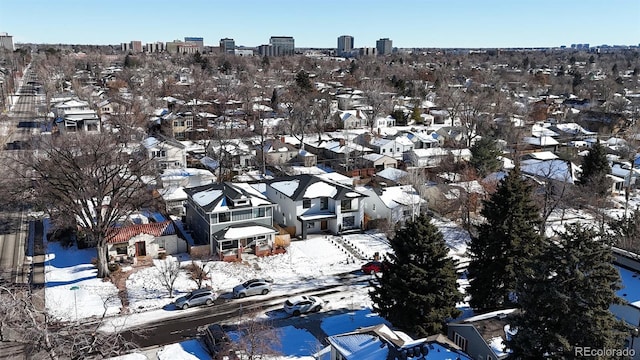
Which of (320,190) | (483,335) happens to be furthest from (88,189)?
(483,335)

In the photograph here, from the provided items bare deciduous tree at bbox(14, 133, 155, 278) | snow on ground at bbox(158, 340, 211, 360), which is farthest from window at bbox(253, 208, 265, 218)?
snow on ground at bbox(158, 340, 211, 360)

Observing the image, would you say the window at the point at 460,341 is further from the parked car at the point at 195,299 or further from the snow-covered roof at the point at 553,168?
the snow-covered roof at the point at 553,168

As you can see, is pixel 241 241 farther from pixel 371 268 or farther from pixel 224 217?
pixel 371 268

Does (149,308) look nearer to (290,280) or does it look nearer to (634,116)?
(290,280)

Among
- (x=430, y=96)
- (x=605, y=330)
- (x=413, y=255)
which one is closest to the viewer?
(x=605, y=330)

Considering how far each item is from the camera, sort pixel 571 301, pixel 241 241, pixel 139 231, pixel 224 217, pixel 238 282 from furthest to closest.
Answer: pixel 224 217, pixel 241 241, pixel 139 231, pixel 238 282, pixel 571 301

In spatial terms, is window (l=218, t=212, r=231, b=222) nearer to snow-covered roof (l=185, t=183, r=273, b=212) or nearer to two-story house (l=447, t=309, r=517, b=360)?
snow-covered roof (l=185, t=183, r=273, b=212)

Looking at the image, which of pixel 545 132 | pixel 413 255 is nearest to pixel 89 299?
pixel 413 255
